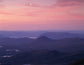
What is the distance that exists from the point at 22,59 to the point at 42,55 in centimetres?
1404

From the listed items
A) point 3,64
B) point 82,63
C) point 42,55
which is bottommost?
point 42,55

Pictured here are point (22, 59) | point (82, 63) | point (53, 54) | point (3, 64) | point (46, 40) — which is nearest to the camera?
point (82, 63)

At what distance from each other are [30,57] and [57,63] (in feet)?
80.4

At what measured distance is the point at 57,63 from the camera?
9188cm

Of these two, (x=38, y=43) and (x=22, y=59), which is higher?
(x=22, y=59)

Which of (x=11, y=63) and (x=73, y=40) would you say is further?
(x=73, y=40)

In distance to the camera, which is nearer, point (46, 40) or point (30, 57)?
point (30, 57)

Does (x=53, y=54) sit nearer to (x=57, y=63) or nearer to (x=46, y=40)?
(x=57, y=63)

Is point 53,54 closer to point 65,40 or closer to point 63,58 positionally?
point 63,58

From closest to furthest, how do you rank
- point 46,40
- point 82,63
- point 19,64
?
point 82,63
point 19,64
point 46,40

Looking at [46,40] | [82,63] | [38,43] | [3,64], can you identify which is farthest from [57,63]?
[46,40]

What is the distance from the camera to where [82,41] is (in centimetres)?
17688

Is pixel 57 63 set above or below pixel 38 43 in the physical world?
above

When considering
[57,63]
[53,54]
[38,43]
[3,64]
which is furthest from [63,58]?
[38,43]
